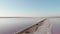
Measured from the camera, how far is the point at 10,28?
140 cm

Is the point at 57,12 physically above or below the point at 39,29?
above

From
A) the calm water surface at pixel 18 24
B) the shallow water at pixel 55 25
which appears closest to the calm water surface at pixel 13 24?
the calm water surface at pixel 18 24

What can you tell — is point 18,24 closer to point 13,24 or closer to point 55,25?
point 13,24

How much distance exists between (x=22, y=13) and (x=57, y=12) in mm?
425

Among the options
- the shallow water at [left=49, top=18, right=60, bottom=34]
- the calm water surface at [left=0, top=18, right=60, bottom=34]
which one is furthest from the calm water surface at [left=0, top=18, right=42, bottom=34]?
the shallow water at [left=49, top=18, right=60, bottom=34]

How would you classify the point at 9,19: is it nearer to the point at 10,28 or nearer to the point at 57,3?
the point at 10,28

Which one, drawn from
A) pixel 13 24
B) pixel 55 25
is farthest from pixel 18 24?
pixel 55 25

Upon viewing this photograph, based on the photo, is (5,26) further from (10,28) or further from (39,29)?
(39,29)

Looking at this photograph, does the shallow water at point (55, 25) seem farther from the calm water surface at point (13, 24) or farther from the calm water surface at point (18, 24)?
the calm water surface at point (13, 24)

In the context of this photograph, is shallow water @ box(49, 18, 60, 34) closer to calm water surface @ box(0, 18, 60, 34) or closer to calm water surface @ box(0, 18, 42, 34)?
calm water surface @ box(0, 18, 60, 34)

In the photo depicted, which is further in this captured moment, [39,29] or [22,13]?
[22,13]

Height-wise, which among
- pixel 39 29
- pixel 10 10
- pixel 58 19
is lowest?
pixel 39 29

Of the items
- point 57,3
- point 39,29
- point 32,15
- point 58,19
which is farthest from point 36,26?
point 57,3

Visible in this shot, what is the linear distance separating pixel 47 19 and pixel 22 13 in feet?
1.02
